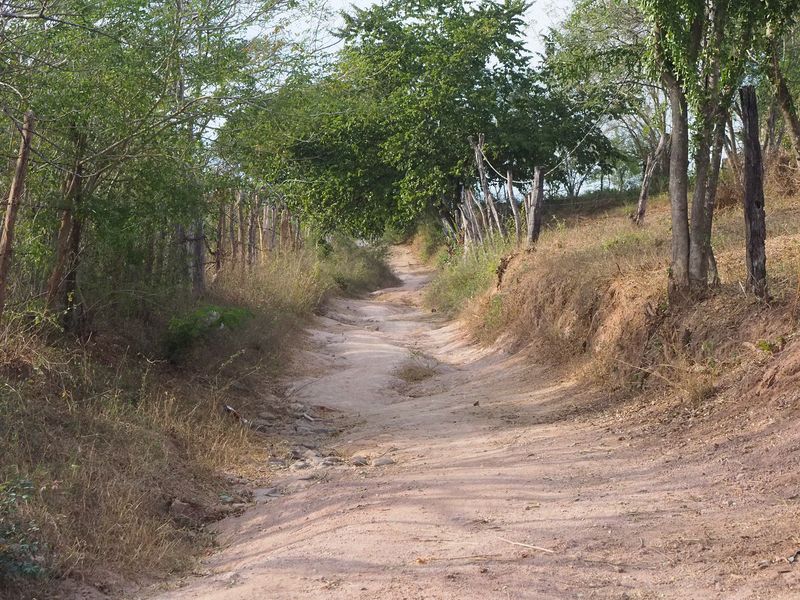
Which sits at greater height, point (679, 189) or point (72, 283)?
point (679, 189)

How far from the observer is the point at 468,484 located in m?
6.43

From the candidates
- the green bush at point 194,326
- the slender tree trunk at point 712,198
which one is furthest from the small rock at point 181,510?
the slender tree trunk at point 712,198

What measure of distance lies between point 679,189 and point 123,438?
596 centimetres

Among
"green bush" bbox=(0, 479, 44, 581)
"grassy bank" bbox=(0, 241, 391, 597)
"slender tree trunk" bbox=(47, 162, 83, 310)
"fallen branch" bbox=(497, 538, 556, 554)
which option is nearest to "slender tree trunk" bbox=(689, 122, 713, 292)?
"grassy bank" bbox=(0, 241, 391, 597)

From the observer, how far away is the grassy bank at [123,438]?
524 cm

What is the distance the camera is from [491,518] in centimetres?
556

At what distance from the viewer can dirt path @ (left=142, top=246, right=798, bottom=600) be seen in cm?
440

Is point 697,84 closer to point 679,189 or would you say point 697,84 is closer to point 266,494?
point 679,189

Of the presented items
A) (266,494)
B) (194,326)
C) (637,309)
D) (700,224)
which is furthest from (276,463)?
(700,224)

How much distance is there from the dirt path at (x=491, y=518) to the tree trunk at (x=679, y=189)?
1592mm

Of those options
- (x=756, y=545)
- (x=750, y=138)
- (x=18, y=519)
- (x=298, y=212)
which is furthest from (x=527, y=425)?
(x=298, y=212)

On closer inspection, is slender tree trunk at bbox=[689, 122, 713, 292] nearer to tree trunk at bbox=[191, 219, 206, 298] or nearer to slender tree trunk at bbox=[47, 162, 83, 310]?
slender tree trunk at bbox=[47, 162, 83, 310]

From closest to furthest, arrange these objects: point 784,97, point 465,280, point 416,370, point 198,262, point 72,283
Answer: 1. point 72,283
2. point 784,97
3. point 416,370
4. point 198,262
5. point 465,280

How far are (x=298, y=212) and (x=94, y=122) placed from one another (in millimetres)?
17960
